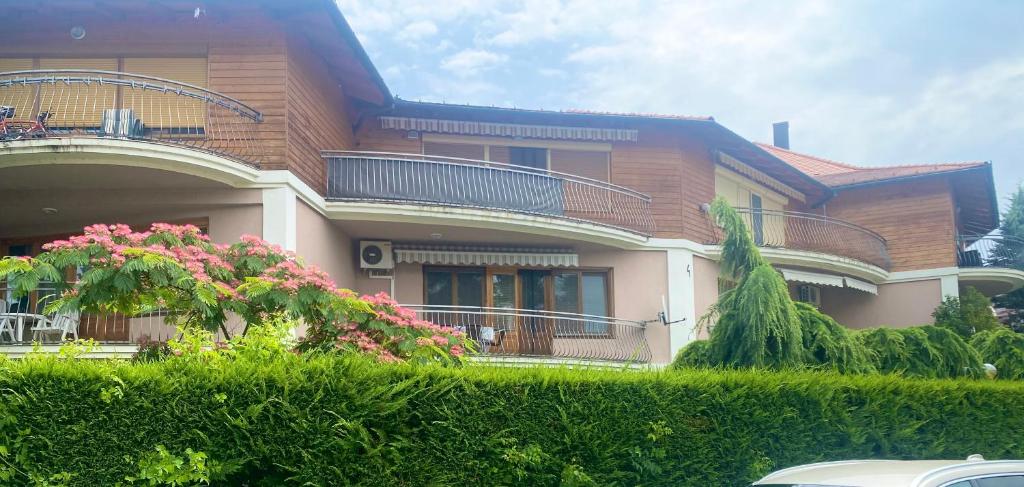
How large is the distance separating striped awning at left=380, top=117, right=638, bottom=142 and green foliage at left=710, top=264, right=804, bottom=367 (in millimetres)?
8952

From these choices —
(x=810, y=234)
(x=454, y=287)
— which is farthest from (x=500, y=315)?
(x=810, y=234)

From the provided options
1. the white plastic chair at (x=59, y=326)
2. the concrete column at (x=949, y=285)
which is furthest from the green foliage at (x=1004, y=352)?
the white plastic chair at (x=59, y=326)

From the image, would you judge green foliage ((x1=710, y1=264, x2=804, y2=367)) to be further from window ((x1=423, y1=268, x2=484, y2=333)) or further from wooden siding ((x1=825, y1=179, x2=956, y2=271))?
wooden siding ((x1=825, y1=179, x2=956, y2=271))

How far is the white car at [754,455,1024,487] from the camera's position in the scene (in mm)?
6555

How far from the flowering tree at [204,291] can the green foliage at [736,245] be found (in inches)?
173

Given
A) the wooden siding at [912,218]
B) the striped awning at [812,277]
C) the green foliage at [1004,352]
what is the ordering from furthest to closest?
the wooden siding at [912,218], the striped awning at [812,277], the green foliage at [1004,352]

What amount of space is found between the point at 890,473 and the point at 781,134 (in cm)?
3260

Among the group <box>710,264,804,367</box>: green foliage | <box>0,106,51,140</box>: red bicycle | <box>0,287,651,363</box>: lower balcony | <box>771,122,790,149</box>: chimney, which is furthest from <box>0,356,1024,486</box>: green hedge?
<box>771,122,790,149</box>: chimney

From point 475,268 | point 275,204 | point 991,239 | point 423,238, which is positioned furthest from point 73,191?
point 991,239

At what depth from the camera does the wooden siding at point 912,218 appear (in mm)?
28266

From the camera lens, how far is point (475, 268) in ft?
70.7

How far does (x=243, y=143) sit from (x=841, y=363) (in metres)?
9.69

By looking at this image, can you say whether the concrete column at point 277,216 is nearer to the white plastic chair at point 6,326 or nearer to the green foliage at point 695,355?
the white plastic chair at point 6,326

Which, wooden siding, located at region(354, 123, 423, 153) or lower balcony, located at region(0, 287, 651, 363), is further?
wooden siding, located at region(354, 123, 423, 153)
